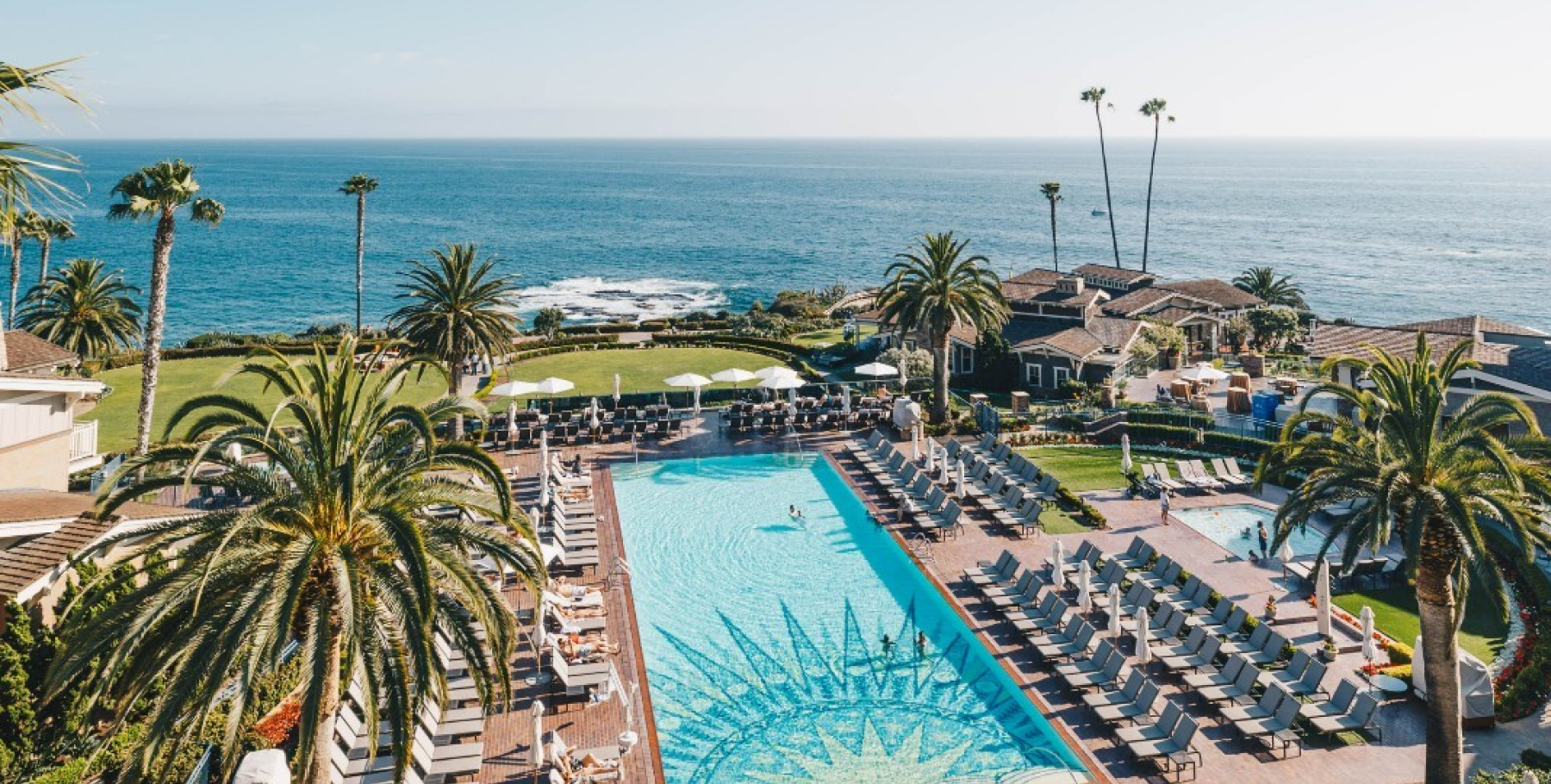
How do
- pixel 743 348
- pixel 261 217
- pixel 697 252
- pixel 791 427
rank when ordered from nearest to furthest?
pixel 791 427
pixel 743 348
pixel 697 252
pixel 261 217

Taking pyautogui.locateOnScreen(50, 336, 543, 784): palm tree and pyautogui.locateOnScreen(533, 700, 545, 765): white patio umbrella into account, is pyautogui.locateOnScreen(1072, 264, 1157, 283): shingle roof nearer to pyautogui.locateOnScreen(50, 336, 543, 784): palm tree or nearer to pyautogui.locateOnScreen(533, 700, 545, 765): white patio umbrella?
pyautogui.locateOnScreen(533, 700, 545, 765): white patio umbrella

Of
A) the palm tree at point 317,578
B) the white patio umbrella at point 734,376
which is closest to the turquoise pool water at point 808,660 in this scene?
the palm tree at point 317,578

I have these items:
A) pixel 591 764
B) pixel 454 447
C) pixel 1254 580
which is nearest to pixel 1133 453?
pixel 1254 580

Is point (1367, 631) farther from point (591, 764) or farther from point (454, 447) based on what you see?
point (454, 447)

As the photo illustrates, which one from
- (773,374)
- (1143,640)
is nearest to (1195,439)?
(773,374)

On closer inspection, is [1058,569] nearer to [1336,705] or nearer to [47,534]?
[1336,705]

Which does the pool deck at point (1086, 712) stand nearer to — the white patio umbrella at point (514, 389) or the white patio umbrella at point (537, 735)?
the white patio umbrella at point (537, 735)

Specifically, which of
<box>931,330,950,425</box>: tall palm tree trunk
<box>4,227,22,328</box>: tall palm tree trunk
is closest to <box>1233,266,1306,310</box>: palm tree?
<box>931,330,950,425</box>: tall palm tree trunk
